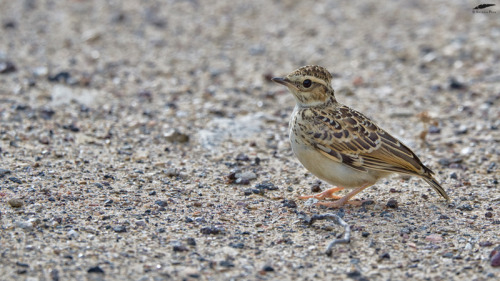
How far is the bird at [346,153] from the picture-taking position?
297 inches

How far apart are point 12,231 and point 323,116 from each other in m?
3.61

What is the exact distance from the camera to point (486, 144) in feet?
31.9

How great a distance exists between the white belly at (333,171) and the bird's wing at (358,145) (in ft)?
0.20

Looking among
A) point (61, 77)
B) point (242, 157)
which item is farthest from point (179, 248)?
point (61, 77)

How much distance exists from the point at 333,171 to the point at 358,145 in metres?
0.42

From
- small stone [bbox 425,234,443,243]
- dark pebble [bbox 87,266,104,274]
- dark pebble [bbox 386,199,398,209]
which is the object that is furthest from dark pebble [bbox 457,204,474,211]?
dark pebble [bbox 87,266,104,274]

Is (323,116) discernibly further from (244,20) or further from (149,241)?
(244,20)

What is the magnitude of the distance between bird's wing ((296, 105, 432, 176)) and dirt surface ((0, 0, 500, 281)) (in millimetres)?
494

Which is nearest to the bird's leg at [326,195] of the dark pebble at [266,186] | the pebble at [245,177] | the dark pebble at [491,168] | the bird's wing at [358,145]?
the dark pebble at [266,186]

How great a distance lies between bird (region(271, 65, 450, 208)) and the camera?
754 cm

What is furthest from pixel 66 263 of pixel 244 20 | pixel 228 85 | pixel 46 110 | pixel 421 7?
pixel 421 7

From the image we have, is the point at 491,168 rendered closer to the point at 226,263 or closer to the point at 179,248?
the point at 226,263

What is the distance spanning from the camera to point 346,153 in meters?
7.59

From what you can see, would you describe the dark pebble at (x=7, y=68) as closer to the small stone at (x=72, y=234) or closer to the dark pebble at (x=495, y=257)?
the small stone at (x=72, y=234)
